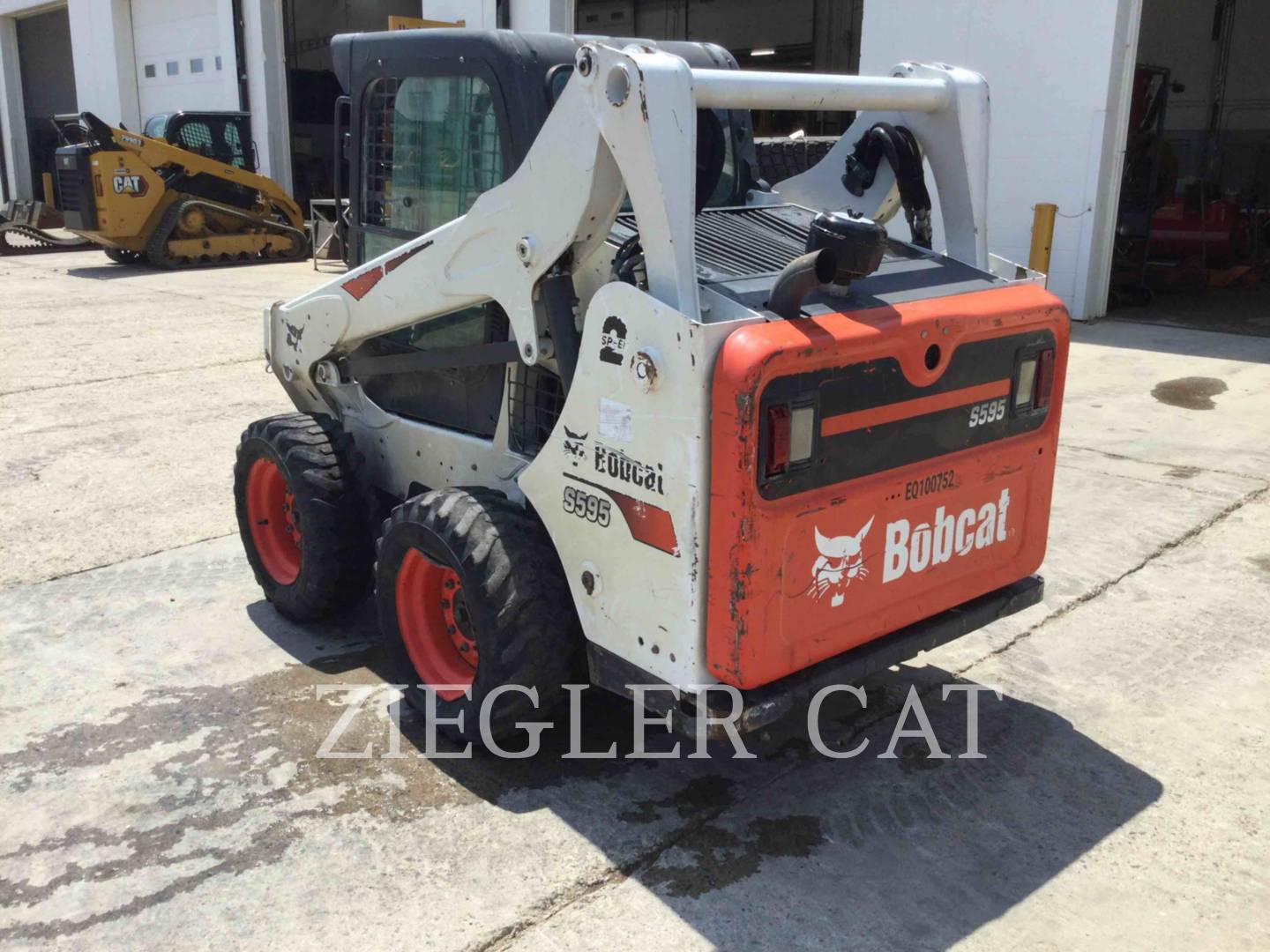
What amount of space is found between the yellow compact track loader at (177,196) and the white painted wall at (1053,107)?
32.4 feet

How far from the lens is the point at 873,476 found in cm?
299

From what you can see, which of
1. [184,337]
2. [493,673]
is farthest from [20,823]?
[184,337]

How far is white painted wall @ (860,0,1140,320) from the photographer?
1098 centimetres

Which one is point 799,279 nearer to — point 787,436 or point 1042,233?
point 787,436

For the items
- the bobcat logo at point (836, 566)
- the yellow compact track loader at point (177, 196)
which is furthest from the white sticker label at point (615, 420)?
the yellow compact track loader at point (177, 196)

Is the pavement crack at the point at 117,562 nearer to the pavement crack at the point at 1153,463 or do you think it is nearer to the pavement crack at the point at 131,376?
the pavement crack at the point at 131,376

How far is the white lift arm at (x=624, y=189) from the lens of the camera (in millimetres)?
2746

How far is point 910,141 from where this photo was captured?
372 cm

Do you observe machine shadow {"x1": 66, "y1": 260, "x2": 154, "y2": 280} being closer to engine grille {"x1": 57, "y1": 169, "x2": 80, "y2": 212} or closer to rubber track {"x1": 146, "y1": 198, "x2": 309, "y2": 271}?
rubber track {"x1": 146, "y1": 198, "x2": 309, "y2": 271}

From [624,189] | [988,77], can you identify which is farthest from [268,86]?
[624,189]

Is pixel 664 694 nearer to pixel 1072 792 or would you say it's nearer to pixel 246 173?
pixel 1072 792

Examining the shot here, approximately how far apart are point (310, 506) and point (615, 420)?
1.62 meters

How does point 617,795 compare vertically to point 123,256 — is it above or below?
above

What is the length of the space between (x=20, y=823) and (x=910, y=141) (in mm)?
3304
